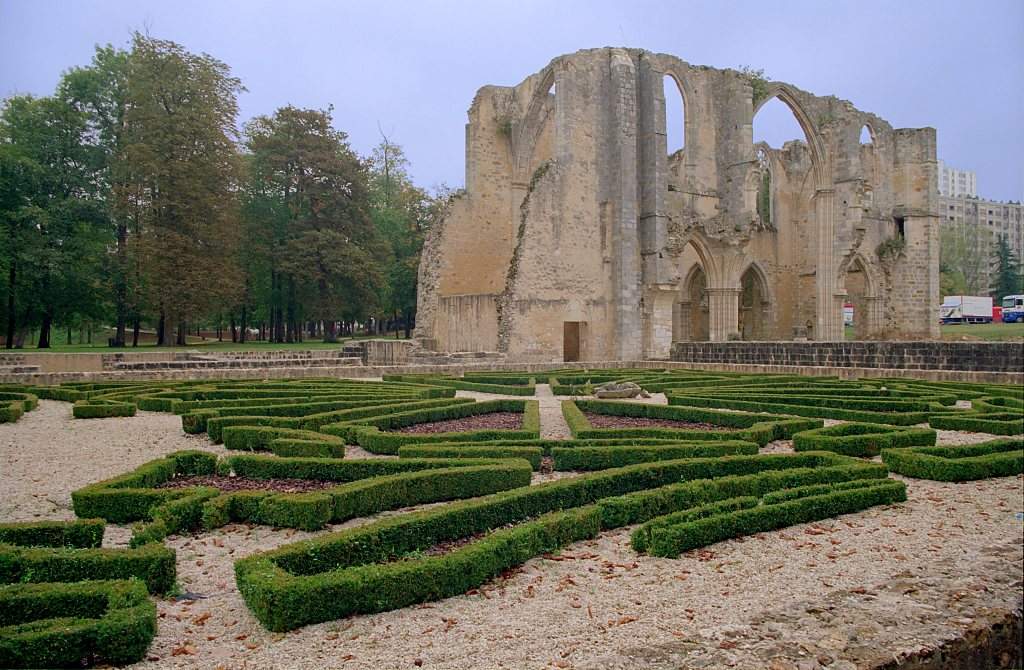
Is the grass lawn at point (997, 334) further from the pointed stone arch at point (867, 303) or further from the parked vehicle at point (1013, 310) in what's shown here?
the pointed stone arch at point (867, 303)

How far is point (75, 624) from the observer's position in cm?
299

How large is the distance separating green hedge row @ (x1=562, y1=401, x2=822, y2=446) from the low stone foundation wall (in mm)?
4424

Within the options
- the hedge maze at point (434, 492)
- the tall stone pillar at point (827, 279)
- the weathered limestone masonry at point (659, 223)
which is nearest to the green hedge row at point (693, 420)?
the hedge maze at point (434, 492)

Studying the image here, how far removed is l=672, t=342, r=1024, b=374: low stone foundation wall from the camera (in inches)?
437

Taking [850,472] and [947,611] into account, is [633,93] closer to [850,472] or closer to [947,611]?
[850,472]

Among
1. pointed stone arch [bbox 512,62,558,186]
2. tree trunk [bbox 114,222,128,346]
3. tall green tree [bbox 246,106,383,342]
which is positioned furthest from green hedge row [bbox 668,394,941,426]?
tall green tree [bbox 246,106,383,342]

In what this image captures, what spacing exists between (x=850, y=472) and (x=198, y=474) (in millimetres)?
5383

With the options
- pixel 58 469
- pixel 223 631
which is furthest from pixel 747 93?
pixel 223 631

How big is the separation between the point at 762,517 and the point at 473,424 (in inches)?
193

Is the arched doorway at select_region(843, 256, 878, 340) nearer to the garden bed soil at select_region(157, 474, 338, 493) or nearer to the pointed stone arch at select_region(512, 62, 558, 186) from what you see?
the pointed stone arch at select_region(512, 62, 558, 186)

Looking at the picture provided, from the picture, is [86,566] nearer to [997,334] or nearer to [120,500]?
[120,500]

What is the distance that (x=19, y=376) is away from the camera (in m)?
15.1

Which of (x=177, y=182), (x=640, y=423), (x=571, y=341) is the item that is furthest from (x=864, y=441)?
(x=177, y=182)

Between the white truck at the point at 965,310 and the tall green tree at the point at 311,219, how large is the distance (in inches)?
1220
